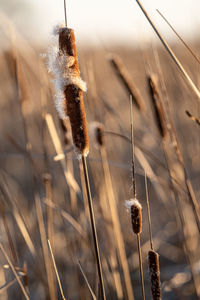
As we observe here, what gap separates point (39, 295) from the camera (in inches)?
65.5

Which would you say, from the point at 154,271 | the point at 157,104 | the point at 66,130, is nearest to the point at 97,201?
the point at 66,130

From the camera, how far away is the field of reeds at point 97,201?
2.37ft

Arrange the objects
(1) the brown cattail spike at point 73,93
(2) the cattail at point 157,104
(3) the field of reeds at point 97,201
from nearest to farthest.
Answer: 1. (1) the brown cattail spike at point 73,93
2. (3) the field of reeds at point 97,201
3. (2) the cattail at point 157,104

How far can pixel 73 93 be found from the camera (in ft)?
2.04

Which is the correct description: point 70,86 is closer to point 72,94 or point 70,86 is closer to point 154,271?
point 72,94

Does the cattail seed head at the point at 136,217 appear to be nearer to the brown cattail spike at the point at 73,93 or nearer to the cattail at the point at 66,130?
the brown cattail spike at the point at 73,93

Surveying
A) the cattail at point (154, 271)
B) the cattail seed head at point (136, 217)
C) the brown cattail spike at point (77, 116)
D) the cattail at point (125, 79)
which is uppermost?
the cattail at point (125, 79)

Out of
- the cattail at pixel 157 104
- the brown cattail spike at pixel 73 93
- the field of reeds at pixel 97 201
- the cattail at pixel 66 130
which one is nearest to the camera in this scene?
the brown cattail spike at pixel 73 93

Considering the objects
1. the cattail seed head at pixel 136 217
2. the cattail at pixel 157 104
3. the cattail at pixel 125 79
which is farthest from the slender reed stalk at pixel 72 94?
the cattail at pixel 125 79

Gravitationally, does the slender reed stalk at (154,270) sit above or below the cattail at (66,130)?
below

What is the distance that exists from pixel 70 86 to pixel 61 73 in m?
0.04

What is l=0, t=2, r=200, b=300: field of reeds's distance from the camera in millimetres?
722

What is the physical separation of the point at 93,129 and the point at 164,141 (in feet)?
0.83

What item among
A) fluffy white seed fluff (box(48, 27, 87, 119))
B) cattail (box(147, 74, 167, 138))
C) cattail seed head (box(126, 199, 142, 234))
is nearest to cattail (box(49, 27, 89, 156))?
fluffy white seed fluff (box(48, 27, 87, 119))
